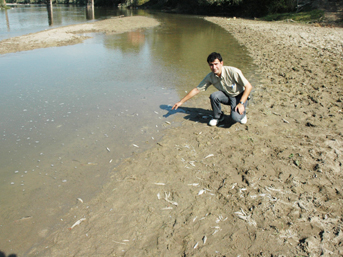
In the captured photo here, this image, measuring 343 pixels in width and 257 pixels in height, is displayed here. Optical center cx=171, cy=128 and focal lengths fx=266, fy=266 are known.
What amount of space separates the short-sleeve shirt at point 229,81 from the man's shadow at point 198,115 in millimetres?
627

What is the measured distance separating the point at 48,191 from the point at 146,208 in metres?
1.50

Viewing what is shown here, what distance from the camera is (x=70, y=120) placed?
5832mm

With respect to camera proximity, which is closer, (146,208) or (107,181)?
(146,208)

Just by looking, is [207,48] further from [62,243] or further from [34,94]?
[62,243]

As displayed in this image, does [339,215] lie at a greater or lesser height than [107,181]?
greater

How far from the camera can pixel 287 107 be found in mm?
6223

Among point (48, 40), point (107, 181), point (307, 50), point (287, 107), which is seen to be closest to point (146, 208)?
point (107, 181)

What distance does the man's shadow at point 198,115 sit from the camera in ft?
18.6

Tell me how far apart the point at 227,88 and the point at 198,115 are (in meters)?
1.01

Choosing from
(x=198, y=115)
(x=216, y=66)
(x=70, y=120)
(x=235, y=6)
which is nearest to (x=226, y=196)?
(x=216, y=66)

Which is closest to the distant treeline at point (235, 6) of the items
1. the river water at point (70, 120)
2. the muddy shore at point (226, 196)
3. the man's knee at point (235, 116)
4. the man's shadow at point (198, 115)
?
the river water at point (70, 120)

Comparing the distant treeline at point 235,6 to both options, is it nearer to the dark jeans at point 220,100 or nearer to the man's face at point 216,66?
the dark jeans at point 220,100

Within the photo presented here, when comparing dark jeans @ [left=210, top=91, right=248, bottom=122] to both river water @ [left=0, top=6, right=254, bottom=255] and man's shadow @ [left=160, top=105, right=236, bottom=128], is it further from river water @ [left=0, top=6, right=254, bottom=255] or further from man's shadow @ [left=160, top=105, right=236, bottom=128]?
river water @ [left=0, top=6, right=254, bottom=255]

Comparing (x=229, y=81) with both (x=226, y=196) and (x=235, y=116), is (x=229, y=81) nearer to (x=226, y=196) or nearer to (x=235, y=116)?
(x=235, y=116)
